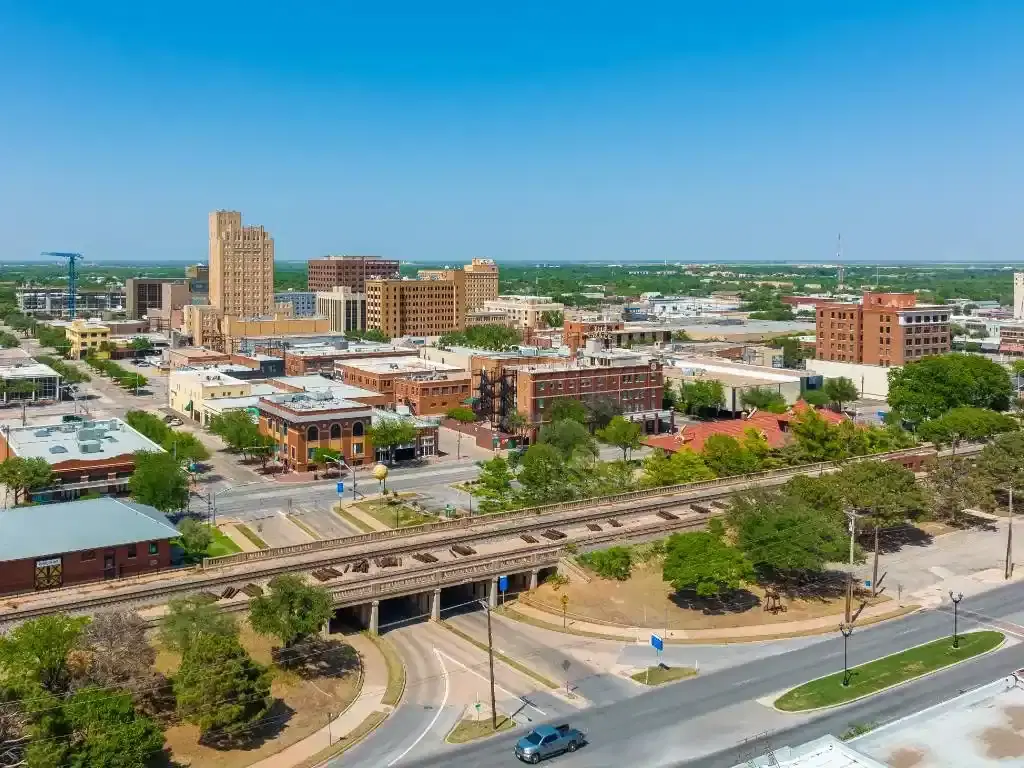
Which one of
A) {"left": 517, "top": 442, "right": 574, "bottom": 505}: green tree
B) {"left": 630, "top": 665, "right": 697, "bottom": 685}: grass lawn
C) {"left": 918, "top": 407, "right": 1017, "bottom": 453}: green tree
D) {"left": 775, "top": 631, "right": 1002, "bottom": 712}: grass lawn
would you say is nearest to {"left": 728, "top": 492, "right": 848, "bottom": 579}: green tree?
{"left": 775, "top": 631, "right": 1002, "bottom": 712}: grass lawn

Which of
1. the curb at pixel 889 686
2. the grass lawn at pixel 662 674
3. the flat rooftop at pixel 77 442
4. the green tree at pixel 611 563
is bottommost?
the grass lawn at pixel 662 674

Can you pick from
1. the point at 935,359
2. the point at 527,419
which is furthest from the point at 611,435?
the point at 935,359

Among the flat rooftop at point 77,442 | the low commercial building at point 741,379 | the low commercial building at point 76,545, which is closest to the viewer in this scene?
the low commercial building at point 76,545

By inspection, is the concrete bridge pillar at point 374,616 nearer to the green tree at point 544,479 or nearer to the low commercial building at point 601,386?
the green tree at point 544,479

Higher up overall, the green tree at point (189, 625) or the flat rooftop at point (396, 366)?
the flat rooftop at point (396, 366)

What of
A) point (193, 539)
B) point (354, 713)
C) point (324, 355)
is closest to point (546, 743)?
point (354, 713)

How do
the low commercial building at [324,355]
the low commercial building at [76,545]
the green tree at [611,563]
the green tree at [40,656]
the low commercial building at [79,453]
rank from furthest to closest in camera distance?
1. the low commercial building at [324,355]
2. the low commercial building at [79,453]
3. the green tree at [611,563]
4. the low commercial building at [76,545]
5. the green tree at [40,656]

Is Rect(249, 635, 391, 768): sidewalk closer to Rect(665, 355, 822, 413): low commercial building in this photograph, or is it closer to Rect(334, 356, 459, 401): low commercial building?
Rect(334, 356, 459, 401): low commercial building

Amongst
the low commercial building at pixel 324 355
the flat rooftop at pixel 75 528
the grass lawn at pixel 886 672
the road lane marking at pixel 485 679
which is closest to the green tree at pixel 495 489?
the road lane marking at pixel 485 679
